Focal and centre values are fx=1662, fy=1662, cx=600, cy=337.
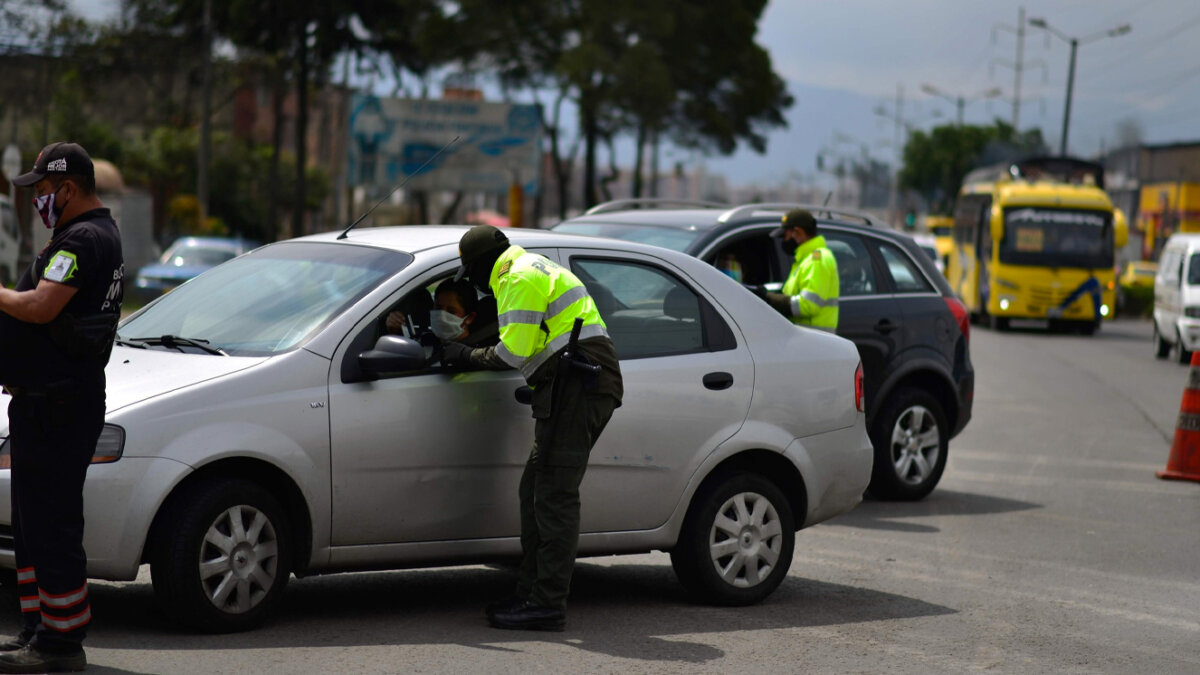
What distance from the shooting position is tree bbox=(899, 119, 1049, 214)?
11412 cm

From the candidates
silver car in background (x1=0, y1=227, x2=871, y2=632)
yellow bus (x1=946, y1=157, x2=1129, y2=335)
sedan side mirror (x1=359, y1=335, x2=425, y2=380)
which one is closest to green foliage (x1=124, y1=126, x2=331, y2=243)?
yellow bus (x1=946, y1=157, x2=1129, y2=335)

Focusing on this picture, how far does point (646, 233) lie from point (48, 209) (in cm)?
569

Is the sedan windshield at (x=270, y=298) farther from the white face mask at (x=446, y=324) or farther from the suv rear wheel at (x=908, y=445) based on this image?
the suv rear wheel at (x=908, y=445)

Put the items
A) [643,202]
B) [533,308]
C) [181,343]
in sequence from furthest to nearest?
1. [643,202]
2. [181,343]
3. [533,308]

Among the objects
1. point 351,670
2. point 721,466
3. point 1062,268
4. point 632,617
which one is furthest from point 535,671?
point 1062,268

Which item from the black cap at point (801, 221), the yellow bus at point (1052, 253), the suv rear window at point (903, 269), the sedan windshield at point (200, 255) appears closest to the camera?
the black cap at point (801, 221)

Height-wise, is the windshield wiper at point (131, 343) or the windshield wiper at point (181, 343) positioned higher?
the windshield wiper at point (181, 343)

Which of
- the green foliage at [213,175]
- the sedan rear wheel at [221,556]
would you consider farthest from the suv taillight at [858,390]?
the green foliage at [213,175]

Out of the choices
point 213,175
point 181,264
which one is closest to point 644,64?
point 213,175

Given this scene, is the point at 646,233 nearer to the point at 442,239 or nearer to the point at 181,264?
the point at 442,239

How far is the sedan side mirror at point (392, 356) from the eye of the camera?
6160 mm

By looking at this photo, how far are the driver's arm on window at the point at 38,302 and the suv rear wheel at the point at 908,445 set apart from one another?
6499 millimetres

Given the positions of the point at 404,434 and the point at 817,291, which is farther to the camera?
the point at 817,291

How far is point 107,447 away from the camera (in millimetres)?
5762
